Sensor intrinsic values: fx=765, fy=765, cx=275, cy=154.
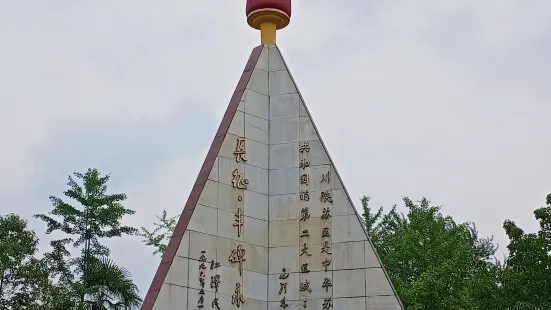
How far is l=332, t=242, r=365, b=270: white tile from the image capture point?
9.17 meters

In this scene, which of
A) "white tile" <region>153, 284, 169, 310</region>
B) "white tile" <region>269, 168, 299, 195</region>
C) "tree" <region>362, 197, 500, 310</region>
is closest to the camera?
"white tile" <region>153, 284, 169, 310</region>

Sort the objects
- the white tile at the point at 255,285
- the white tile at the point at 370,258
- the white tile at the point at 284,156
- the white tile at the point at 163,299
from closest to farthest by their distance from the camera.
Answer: the white tile at the point at 163,299 < the white tile at the point at 370,258 < the white tile at the point at 255,285 < the white tile at the point at 284,156

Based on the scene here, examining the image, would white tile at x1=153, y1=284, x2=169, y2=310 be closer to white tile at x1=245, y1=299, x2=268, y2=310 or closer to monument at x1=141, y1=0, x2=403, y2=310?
monument at x1=141, y1=0, x2=403, y2=310

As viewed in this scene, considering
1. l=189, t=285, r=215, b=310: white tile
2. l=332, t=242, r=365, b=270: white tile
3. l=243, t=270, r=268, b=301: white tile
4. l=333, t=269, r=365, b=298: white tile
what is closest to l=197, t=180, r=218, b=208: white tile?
l=243, t=270, r=268, b=301: white tile

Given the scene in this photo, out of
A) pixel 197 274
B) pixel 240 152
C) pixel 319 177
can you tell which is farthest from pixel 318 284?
pixel 240 152

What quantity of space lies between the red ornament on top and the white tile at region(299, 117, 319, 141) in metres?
1.65

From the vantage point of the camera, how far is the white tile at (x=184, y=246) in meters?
8.78

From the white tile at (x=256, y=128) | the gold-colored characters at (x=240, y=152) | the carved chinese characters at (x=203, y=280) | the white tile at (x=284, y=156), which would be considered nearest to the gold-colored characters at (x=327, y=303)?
the carved chinese characters at (x=203, y=280)

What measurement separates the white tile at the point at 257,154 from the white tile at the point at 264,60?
3.80ft

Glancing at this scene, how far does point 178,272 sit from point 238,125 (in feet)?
7.18

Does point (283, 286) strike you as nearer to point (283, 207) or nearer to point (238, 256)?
point (238, 256)

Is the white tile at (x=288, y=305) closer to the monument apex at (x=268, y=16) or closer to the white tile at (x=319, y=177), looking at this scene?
the white tile at (x=319, y=177)

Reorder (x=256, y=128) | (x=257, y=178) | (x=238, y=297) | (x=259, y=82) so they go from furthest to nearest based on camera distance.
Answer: (x=259, y=82), (x=256, y=128), (x=257, y=178), (x=238, y=297)

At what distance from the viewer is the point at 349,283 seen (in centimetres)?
912
